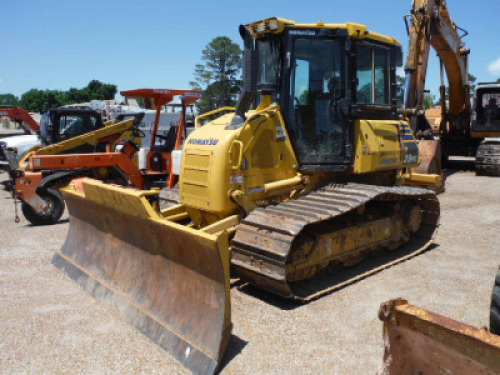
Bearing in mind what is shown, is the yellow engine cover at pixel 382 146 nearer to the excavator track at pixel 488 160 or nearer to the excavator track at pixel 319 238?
the excavator track at pixel 319 238

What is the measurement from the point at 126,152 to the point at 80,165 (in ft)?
3.80

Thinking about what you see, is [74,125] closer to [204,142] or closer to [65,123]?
[65,123]

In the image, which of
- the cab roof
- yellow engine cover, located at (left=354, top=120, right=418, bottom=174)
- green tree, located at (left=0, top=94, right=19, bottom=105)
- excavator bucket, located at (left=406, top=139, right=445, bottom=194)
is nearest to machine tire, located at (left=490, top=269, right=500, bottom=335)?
yellow engine cover, located at (left=354, top=120, right=418, bottom=174)

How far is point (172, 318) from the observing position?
3990mm

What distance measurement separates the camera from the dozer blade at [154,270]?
3.63 m

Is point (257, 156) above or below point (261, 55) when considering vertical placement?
below

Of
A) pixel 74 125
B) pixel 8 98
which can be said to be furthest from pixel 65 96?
pixel 74 125

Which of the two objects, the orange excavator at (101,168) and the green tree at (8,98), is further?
the green tree at (8,98)

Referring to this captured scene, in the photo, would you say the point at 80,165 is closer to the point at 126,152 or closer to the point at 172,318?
the point at 126,152

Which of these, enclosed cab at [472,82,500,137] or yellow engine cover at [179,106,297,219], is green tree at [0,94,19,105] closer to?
enclosed cab at [472,82,500,137]

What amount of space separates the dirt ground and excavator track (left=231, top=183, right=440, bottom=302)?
24 cm

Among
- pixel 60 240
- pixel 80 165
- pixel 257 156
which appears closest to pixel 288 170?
pixel 257 156

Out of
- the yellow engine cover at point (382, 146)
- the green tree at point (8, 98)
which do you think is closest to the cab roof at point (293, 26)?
the yellow engine cover at point (382, 146)

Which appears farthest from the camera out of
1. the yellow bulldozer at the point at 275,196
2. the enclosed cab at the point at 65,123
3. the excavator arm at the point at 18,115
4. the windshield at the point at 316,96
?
the excavator arm at the point at 18,115
